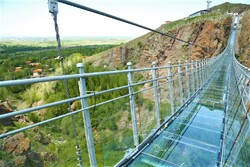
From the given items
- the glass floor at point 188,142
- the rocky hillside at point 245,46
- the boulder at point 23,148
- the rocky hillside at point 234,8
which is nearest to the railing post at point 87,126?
the boulder at point 23,148

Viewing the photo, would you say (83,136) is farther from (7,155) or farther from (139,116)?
(139,116)

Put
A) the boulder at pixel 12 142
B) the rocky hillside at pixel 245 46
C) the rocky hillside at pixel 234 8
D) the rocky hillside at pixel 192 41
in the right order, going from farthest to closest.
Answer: the rocky hillside at pixel 234 8
the rocky hillside at pixel 192 41
the rocky hillside at pixel 245 46
the boulder at pixel 12 142

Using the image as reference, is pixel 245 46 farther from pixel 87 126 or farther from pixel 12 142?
pixel 12 142

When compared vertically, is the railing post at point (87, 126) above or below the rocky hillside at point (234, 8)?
below

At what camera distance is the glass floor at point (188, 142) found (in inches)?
108

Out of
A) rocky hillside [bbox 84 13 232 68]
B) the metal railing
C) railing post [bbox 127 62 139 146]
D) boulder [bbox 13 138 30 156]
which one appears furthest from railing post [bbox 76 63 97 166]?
rocky hillside [bbox 84 13 232 68]

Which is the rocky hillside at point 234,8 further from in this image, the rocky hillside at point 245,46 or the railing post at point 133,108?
the railing post at point 133,108

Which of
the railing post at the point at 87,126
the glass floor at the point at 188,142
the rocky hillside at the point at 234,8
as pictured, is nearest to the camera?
the railing post at the point at 87,126

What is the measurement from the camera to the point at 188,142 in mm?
3342

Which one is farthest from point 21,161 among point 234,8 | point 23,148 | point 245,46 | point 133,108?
point 234,8

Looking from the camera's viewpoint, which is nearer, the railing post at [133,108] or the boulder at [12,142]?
the boulder at [12,142]

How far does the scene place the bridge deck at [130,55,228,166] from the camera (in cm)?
275

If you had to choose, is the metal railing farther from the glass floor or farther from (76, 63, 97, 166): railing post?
the glass floor

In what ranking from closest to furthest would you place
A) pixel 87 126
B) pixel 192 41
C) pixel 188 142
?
pixel 87 126 < pixel 188 142 < pixel 192 41
